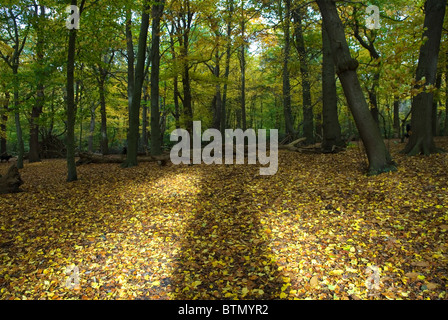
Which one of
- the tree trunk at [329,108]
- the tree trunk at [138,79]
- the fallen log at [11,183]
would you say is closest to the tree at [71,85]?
the fallen log at [11,183]

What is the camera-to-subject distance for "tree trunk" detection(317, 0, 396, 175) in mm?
6055

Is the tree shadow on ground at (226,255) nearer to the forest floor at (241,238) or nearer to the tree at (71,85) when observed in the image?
the forest floor at (241,238)

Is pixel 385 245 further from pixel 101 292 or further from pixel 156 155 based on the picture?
pixel 156 155

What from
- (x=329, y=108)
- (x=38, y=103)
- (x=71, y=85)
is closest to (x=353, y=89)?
(x=329, y=108)

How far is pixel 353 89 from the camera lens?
621 centimetres

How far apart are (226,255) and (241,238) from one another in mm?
514

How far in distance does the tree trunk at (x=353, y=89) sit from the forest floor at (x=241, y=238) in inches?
18.9

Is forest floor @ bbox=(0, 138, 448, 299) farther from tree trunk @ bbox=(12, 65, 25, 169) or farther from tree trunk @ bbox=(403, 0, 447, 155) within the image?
tree trunk @ bbox=(12, 65, 25, 169)

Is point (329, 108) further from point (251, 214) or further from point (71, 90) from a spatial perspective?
point (71, 90)

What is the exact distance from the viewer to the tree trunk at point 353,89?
6055mm

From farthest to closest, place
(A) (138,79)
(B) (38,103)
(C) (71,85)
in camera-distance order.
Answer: (A) (138,79) → (B) (38,103) → (C) (71,85)

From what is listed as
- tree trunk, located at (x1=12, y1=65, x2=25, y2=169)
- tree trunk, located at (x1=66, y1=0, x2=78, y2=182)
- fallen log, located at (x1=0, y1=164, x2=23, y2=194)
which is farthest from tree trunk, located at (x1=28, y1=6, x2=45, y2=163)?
fallen log, located at (x1=0, y1=164, x2=23, y2=194)

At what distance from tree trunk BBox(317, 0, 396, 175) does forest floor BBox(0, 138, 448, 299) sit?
1.58ft

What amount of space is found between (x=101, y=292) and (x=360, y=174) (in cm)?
593
